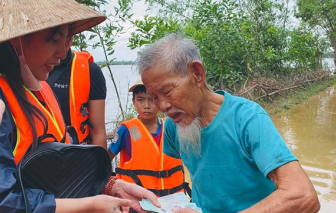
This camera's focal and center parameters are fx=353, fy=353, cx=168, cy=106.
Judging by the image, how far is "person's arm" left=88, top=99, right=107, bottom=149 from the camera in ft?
8.81

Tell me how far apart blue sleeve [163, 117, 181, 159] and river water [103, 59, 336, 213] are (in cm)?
64

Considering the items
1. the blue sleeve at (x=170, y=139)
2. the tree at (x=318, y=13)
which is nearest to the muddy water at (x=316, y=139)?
the blue sleeve at (x=170, y=139)

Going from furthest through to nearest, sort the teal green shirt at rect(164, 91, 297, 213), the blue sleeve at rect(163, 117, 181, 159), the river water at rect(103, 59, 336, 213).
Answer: the river water at rect(103, 59, 336, 213) < the blue sleeve at rect(163, 117, 181, 159) < the teal green shirt at rect(164, 91, 297, 213)

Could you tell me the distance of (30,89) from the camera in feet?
5.42

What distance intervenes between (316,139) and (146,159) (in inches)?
248

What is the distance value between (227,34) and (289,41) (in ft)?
20.9

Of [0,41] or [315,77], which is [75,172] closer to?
[0,41]

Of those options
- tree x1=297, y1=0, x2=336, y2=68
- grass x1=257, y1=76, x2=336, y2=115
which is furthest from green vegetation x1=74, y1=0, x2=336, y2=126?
tree x1=297, y1=0, x2=336, y2=68

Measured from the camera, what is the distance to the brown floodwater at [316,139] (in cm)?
557

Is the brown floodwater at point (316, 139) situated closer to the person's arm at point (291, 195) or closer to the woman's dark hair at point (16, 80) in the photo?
the person's arm at point (291, 195)

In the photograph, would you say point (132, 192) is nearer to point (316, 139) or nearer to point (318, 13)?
point (316, 139)

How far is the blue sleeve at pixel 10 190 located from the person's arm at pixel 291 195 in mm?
893

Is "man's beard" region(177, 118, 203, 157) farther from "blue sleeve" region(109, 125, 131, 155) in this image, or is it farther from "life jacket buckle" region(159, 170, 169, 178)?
"blue sleeve" region(109, 125, 131, 155)

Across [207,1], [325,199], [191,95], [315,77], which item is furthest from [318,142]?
[315,77]
